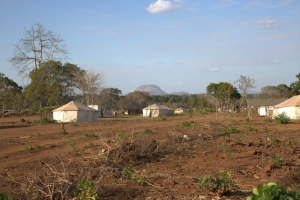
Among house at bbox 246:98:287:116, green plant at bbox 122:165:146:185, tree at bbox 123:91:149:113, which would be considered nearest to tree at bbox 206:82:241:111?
house at bbox 246:98:287:116

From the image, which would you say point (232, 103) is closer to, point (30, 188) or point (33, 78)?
point (33, 78)

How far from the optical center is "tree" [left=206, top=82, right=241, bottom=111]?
51812mm

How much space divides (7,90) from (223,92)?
2874 centimetres

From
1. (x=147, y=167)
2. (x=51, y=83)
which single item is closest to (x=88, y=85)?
(x=51, y=83)

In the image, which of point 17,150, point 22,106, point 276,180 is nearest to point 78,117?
point 22,106

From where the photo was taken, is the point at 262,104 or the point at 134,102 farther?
the point at 134,102

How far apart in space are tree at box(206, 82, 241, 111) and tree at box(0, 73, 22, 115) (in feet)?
87.4

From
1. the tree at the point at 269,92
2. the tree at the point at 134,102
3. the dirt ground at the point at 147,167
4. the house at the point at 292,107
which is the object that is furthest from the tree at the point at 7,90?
the tree at the point at 269,92

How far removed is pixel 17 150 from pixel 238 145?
6.76 meters

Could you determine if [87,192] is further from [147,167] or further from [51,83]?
A: [51,83]

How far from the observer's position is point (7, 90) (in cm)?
4712

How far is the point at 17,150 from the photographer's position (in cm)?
1142

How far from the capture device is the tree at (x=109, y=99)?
52031 mm

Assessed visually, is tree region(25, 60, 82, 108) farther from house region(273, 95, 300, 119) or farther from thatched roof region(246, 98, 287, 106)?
house region(273, 95, 300, 119)
